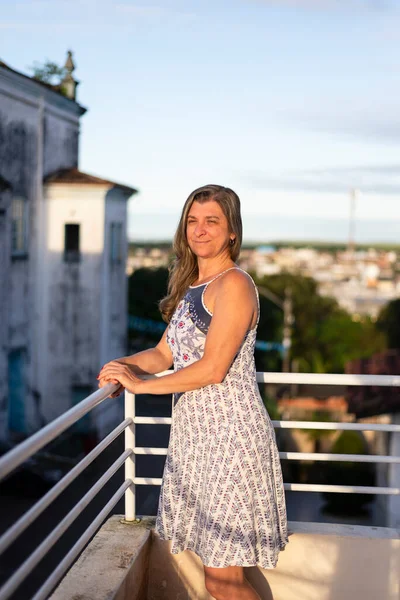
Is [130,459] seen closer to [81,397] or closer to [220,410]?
[220,410]

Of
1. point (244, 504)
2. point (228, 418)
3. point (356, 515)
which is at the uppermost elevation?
point (228, 418)

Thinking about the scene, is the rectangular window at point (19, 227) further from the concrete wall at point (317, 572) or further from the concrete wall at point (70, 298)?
the concrete wall at point (317, 572)

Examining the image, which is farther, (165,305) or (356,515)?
(356,515)

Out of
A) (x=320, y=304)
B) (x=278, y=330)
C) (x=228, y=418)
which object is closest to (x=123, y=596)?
(x=228, y=418)

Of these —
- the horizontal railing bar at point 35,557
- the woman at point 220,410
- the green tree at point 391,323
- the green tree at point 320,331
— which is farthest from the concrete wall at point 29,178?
the green tree at point 391,323

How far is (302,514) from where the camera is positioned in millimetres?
16594

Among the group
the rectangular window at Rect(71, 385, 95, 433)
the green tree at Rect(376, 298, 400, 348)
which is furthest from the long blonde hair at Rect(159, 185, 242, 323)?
the green tree at Rect(376, 298, 400, 348)

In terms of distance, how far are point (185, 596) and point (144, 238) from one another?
7424 centimetres

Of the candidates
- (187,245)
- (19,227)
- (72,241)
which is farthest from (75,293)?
(187,245)

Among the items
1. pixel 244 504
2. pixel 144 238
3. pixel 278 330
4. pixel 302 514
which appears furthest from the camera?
pixel 144 238

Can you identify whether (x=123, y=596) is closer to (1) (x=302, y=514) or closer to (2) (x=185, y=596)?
(2) (x=185, y=596)

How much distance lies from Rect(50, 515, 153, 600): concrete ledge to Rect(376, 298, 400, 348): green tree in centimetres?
3887

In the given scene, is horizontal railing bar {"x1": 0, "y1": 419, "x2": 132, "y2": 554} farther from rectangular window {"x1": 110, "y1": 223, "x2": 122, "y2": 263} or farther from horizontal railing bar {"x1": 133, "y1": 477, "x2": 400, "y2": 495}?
rectangular window {"x1": 110, "y1": 223, "x2": 122, "y2": 263}

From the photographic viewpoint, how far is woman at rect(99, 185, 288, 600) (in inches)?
87.7
